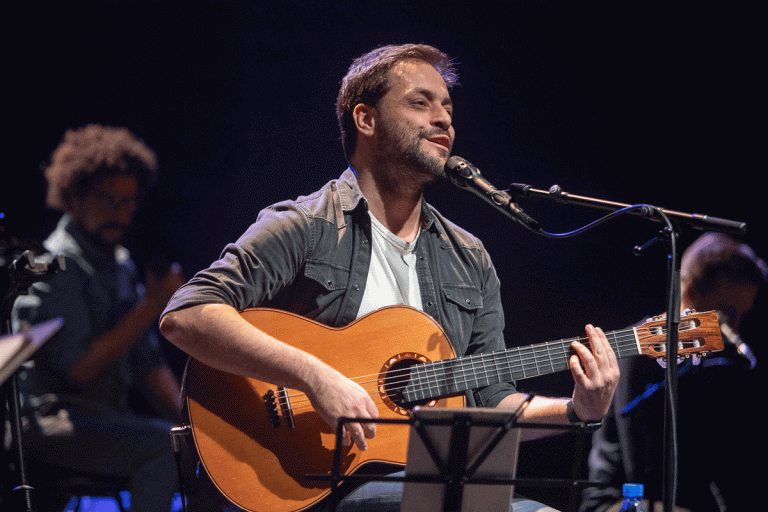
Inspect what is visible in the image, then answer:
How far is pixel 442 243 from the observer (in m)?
3.02

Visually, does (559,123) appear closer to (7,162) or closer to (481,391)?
(481,391)

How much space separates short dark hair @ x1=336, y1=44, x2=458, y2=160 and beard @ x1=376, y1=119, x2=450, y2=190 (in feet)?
0.60

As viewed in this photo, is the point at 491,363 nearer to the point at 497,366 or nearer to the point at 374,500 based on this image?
the point at 497,366

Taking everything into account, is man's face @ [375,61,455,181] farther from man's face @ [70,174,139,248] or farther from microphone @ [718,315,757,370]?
microphone @ [718,315,757,370]

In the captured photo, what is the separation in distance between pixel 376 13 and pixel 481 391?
2.61 meters

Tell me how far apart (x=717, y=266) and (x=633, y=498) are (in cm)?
184

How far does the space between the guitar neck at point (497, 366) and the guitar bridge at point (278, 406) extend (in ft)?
1.57

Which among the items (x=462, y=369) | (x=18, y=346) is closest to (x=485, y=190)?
(x=462, y=369)

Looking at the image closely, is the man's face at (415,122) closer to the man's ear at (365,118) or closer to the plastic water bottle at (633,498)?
the man's ear at (365,118)

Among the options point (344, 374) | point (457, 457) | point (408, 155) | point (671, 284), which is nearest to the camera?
point (457, 457)

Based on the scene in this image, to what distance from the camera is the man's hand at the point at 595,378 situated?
232 cm

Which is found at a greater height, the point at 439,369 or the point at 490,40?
the point at 490,40

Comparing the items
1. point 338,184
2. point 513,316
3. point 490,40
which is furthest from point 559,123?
point 338,184

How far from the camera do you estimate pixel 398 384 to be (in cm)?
237
